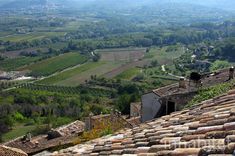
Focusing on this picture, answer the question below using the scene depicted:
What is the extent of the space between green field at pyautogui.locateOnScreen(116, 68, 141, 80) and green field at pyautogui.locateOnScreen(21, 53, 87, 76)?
1514cm

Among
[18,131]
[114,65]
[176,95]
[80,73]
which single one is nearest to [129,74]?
[80,73]

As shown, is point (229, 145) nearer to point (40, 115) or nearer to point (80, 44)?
point (40, 115)

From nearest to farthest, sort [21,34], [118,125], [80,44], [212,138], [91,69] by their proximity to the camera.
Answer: [212,138] → [118,125] → [91,69] → [80,44] → [21,34]

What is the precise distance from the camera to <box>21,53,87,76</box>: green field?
83850 mm

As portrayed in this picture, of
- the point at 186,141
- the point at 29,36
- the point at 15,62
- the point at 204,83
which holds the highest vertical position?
the point at 186,141

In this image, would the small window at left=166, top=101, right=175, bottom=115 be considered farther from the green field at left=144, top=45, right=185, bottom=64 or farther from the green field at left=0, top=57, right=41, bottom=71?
the green field at left=0, top=57, right=41, bottom=71

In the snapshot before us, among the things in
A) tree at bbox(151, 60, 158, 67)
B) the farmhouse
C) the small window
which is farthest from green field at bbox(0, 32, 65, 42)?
the small window

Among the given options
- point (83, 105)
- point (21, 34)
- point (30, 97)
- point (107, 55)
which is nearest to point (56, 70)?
point (107, 55)

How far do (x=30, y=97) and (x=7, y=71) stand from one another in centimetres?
2813

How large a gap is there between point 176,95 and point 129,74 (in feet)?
196

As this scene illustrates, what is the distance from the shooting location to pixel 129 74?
75.1 m

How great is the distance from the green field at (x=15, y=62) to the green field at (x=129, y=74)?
24.5 m

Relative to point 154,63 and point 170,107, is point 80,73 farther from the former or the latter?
point 170,107

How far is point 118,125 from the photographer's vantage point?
21000 millimetres
